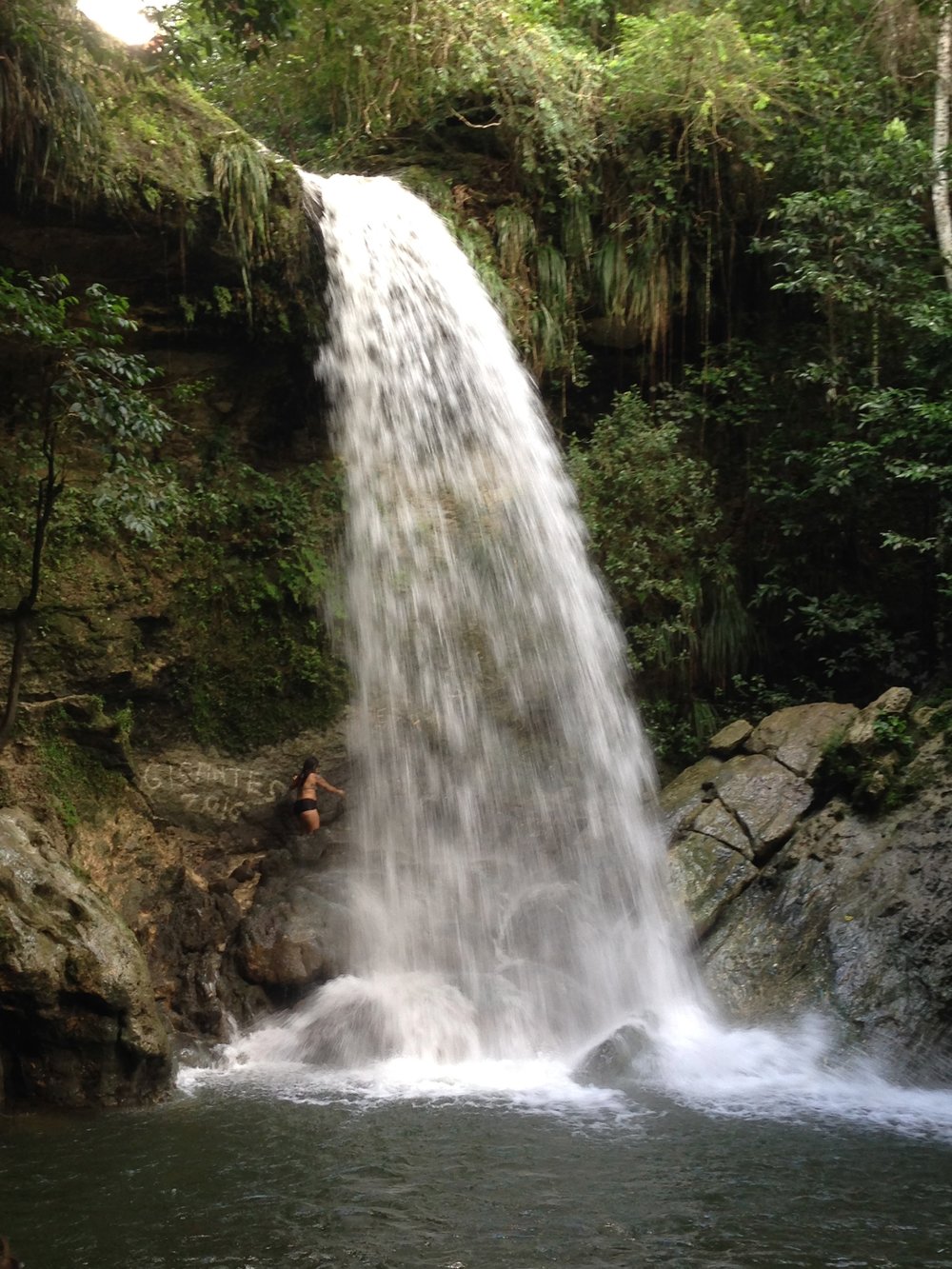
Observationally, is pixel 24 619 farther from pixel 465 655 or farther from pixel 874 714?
pixel 874 714

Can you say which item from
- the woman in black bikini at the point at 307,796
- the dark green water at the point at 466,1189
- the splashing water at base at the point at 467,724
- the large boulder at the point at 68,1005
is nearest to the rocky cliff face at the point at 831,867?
the splashing water at base at the point at 467,724

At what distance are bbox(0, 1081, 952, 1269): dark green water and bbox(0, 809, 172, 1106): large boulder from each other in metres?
0.28

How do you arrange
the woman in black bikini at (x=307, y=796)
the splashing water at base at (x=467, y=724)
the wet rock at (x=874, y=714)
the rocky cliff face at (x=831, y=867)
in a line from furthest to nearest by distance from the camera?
the woman in black bikini at (x=307, y=796) < the wet rock at (x=874, y=714) < the splashing water at base at (x=467, y=724) < the rocky cliff face at (x=831, y=867)

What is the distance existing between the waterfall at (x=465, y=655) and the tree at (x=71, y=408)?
277cm

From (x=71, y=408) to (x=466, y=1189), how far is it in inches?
189

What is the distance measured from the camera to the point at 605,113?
40.8 feet

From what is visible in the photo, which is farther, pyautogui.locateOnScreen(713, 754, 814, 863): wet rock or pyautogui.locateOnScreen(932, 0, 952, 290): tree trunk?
pyautogui.locateOnScreen(932, 0, 952, 290): tree trunk

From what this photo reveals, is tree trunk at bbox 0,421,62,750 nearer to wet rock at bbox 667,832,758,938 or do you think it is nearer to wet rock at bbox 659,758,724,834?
wet rock at bbox 667,832,758,938

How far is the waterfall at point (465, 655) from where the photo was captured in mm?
9008

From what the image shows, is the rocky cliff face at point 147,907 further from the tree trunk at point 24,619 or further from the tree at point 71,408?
the tree at point 71,408

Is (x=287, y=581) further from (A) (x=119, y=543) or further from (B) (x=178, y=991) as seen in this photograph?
(B) (x=178, y=991)

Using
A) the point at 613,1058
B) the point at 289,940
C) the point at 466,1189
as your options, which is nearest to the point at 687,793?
the point at 613,1058

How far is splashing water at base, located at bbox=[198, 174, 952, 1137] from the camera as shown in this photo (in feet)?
26.3

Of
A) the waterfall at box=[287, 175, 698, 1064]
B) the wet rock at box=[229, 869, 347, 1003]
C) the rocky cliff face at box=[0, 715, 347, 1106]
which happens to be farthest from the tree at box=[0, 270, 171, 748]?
the waterfall at box=[287, 175, 698, 1064]
